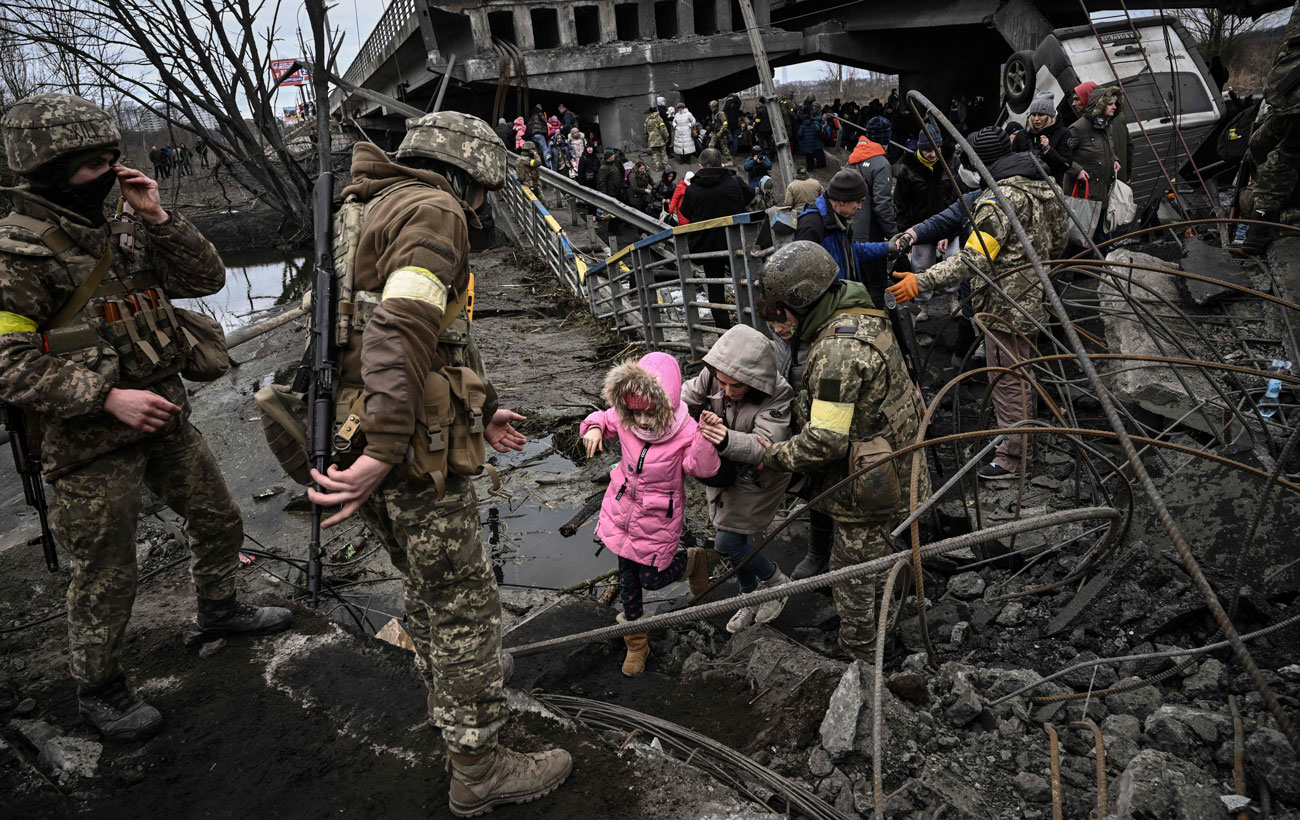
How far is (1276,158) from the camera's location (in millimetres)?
5102

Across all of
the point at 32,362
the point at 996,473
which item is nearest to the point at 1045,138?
the point at 996,473

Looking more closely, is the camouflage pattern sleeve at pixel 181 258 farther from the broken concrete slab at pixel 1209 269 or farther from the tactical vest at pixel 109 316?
the broken concrete slab at pixel 1209 269

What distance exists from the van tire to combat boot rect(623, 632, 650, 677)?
33.6 feet

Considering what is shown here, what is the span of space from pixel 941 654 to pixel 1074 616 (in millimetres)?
557

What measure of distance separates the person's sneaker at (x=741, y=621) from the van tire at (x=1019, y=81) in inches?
380

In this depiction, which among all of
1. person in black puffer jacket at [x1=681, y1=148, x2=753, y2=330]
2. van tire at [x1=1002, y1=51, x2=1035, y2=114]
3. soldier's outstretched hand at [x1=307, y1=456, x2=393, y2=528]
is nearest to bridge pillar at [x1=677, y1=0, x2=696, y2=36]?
van tire at [x1=1002, y1=51, x2=1035, y2=114]

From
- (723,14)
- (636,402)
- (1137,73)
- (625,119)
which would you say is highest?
(723,14)

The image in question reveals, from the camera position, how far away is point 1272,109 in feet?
16.4

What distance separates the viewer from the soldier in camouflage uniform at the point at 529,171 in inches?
575

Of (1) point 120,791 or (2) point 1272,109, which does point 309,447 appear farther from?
(2) point 1272,109

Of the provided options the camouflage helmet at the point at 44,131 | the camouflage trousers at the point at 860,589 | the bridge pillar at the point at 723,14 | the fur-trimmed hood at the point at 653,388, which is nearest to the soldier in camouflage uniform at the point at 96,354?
the camouflage helmet at the point at 44,131

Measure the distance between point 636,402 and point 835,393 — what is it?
0.86 meters

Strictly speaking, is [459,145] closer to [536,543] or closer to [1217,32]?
[536,543]

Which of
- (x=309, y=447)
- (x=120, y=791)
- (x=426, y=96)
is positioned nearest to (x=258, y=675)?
(x=120, y=791)
